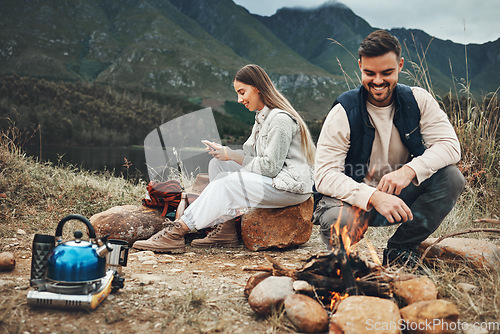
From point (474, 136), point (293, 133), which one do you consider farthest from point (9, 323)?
point (474, 136)

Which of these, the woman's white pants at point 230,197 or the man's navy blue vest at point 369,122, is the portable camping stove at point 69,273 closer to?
the woman's white pants at point 230,197

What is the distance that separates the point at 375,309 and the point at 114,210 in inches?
111

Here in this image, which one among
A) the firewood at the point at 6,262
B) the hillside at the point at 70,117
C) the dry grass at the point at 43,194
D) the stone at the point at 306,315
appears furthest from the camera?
the hillside at the point at 70,117

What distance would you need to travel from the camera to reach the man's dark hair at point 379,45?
222 centimetres

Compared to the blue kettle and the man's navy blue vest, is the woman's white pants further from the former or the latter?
the blue kettle

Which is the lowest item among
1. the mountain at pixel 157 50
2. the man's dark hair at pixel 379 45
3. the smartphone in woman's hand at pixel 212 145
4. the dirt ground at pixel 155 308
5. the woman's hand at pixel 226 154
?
the dirt ground at pixel 155 308

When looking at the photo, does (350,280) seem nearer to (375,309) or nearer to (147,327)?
(375,309)

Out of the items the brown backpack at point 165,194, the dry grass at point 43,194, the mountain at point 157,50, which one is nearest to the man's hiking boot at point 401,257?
the brown backpack at point 165,194

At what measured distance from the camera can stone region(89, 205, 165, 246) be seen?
3543 millimetres

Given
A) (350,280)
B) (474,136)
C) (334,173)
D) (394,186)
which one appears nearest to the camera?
(350,280)

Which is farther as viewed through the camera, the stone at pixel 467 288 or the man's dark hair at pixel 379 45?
the man's dark hair at pixel 379 45

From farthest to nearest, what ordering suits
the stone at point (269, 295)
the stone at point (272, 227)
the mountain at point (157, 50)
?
the mountain at point (157, 50) < the stone at point (272, 227) < the stone at point (269, 295)

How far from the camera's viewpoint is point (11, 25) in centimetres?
6875

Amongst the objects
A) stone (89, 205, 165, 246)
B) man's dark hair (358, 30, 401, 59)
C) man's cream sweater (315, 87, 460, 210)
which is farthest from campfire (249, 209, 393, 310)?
stone (89, 205, 165, 246)
